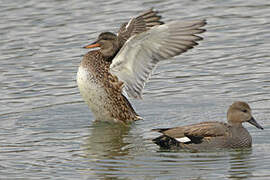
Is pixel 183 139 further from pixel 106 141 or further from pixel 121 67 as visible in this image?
pixel 121 67

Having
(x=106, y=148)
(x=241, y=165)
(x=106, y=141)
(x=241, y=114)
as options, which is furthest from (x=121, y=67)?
(x=241, y=165)

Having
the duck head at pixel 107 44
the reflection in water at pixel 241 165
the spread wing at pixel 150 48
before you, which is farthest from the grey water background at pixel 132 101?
the duck head at pixel 107 44

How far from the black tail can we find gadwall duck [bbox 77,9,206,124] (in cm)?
140

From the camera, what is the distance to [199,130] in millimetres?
8781

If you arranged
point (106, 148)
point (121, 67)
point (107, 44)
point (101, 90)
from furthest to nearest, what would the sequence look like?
point (107, 44), point (101, 90), point (121, 67), point (106, 148)

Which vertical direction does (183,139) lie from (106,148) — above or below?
above

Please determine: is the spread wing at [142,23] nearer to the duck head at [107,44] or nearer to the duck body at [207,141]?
the duck head at [107,44]

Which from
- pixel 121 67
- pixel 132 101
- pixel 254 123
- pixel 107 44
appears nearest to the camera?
pixel 254 123

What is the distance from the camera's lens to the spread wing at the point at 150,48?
9.50 metres

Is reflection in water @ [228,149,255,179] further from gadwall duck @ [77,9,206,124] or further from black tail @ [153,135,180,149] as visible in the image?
gadwall duck @ [77,9,206,124]

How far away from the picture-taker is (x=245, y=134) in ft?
28.8

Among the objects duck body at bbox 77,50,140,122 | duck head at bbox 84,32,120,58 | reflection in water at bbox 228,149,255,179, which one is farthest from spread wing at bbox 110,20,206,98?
reflection in water at bbox 228,149,255,179

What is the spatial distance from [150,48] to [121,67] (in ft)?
1.88

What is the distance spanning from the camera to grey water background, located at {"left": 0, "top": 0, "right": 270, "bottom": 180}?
812cm
